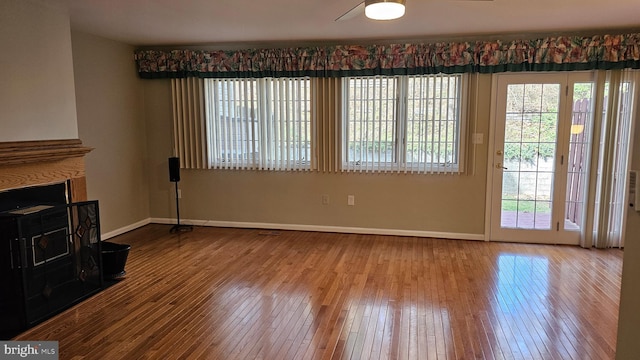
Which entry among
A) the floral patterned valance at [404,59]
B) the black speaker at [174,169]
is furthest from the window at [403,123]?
the black speaker at [174,169]

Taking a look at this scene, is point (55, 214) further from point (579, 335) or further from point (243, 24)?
point (579, 335)

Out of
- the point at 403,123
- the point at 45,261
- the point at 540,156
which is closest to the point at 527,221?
the point at 540,156

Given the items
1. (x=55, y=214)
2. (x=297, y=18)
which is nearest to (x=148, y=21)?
(x=297, y=18)

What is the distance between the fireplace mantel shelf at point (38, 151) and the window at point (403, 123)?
2.92m

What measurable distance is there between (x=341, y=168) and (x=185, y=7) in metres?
2.54

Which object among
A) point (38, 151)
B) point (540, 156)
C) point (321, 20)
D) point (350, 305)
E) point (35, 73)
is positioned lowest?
point (350, 305)

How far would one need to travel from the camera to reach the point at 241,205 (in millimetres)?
5559

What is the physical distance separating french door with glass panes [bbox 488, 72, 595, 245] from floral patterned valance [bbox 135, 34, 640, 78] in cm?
20

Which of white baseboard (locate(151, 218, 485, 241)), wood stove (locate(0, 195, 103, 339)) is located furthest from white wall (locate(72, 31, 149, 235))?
wood stove (locate(0, 195, 103, 339))

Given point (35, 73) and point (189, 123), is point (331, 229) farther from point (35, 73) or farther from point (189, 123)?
point (35, 73)

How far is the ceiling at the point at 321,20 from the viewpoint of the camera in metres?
3.49

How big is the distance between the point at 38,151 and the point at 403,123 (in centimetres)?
365

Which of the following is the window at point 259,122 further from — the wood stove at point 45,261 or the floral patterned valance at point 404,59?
the wood stove at point 45,261

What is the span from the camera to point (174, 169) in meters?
5.28
